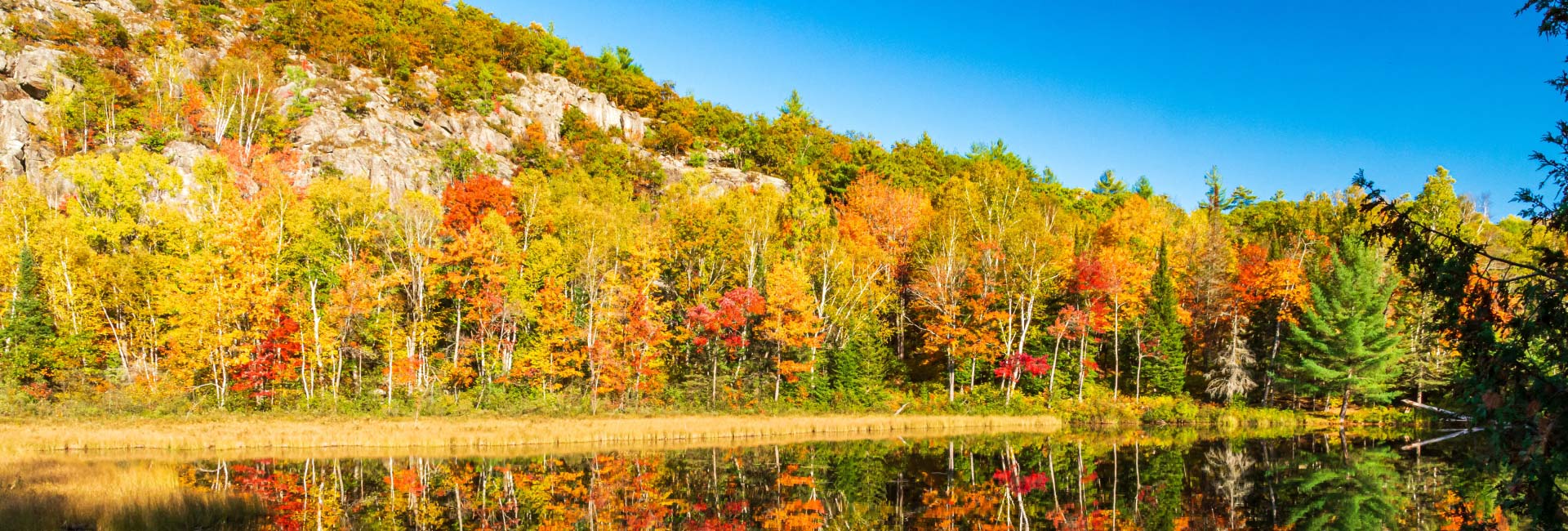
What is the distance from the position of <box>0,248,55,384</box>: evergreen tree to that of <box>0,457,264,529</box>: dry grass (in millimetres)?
20196

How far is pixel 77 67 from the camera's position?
65875 millimetres

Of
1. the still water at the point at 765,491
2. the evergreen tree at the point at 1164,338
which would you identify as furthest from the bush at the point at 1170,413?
the still water at the point at 765,491

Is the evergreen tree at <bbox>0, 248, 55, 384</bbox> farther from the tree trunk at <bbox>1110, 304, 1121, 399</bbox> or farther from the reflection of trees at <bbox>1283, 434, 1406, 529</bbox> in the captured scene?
the tree trunk at <bbox>1110, 304, 1121, 399</bbox>

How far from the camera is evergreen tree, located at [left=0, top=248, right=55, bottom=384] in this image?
121 feet

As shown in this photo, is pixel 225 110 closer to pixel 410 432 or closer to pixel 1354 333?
pixel 410 432

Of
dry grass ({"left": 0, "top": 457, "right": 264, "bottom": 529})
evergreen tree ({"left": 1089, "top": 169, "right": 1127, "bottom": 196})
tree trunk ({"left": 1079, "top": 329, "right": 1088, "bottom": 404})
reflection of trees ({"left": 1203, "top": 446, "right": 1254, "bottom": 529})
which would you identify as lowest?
reflection of trees ({"left": 1203, "top": 446, "right": 1254, "bottom": 529})

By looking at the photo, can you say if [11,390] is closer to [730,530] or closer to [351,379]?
[351,379]

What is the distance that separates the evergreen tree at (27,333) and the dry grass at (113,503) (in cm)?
2020

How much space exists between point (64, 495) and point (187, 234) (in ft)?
87.7

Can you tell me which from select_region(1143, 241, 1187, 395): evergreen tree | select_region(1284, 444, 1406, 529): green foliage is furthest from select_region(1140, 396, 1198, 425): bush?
select_region(1284, 444, 1406, 529): green foliage

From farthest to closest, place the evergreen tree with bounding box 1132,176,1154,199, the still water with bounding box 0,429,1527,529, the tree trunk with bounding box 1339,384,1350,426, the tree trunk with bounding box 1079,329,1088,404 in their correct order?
the evergreen tree with bounding box 1132,176,1154,199 < the tree trunk with bounding box 1079,329,1088,404 < the tree trunk with bounding box 1339,384,1350,426 < the still water with bounding box 0,429,1527,529

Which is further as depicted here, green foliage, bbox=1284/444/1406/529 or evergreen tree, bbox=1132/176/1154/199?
evergreen tree, bbox=1132/176/1154/199

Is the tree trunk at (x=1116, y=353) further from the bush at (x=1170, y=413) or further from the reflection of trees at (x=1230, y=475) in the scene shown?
the reflection of trees at (x=1230, y=475)

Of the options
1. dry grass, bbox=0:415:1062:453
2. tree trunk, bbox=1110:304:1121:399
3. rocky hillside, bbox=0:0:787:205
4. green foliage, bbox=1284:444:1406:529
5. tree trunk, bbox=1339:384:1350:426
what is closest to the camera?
green foliage, bbox=1284:444:1406:529
